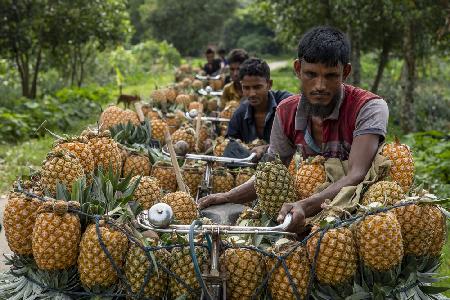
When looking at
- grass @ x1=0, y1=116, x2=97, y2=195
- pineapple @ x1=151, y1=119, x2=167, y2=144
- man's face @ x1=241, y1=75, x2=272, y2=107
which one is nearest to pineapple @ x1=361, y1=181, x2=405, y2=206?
man's face @ x1=241, y1=75, x2=272, y2=107

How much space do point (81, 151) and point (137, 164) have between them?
121 cm

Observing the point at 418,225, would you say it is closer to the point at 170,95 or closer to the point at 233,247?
the point at 233,247

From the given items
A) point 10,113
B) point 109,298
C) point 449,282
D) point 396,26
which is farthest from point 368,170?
point 396,26

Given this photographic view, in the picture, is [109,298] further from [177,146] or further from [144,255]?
[177,146]

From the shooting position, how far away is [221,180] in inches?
221

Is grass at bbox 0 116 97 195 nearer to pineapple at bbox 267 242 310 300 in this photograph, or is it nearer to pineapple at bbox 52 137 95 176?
pineapple at bbox 52 137 95 176

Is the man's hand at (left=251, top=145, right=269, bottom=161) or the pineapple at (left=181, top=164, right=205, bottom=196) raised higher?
the man's hand at (left=251, top=145, right=269, bottom=161)

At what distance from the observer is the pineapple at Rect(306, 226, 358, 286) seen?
118 inches

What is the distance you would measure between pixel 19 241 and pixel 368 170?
2192 millimetres

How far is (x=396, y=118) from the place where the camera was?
1784 centimetres

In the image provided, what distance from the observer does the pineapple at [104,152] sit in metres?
4.38

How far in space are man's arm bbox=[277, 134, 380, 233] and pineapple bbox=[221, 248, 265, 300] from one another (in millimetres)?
310

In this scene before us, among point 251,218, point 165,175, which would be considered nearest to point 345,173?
point 251,218

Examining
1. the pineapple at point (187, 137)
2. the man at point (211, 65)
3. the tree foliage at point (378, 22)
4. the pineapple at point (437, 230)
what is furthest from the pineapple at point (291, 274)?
the man at point (211, 65)
